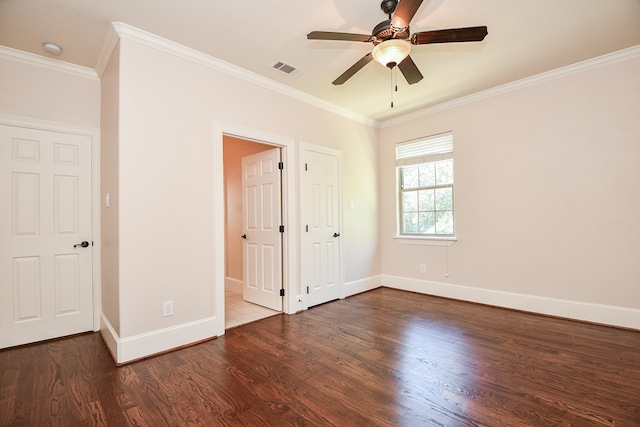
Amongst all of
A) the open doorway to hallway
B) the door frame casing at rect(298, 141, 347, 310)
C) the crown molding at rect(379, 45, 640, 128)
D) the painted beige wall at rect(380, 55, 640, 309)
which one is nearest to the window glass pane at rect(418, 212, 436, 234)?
the painted beige wall at rect(380, 55, 640, 309)

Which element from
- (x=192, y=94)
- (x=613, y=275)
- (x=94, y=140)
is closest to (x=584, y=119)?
(x=613, y=275)

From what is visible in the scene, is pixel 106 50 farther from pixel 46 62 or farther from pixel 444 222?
pixel 444 222

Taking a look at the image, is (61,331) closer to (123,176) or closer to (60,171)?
(60,171)

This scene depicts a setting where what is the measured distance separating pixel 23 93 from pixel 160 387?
116 inches

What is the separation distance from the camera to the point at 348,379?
85.6 inches

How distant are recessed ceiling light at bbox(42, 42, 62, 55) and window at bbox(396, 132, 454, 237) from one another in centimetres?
430

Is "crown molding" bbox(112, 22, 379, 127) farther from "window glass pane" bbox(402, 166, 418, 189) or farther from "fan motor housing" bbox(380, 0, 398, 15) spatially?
"fan motor housing" bbox(380, 0, 398, 15)

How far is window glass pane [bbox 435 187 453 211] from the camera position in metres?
4.34

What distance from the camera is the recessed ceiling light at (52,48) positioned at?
2658 mm

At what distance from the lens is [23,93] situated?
280cm

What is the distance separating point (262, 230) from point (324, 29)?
2434 mm

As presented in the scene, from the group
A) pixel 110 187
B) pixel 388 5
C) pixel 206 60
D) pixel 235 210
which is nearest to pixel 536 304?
pixel 388 5

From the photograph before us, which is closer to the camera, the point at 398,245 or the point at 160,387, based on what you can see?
→ the point at 160,387

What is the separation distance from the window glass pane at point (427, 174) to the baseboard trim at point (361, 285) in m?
1.72
